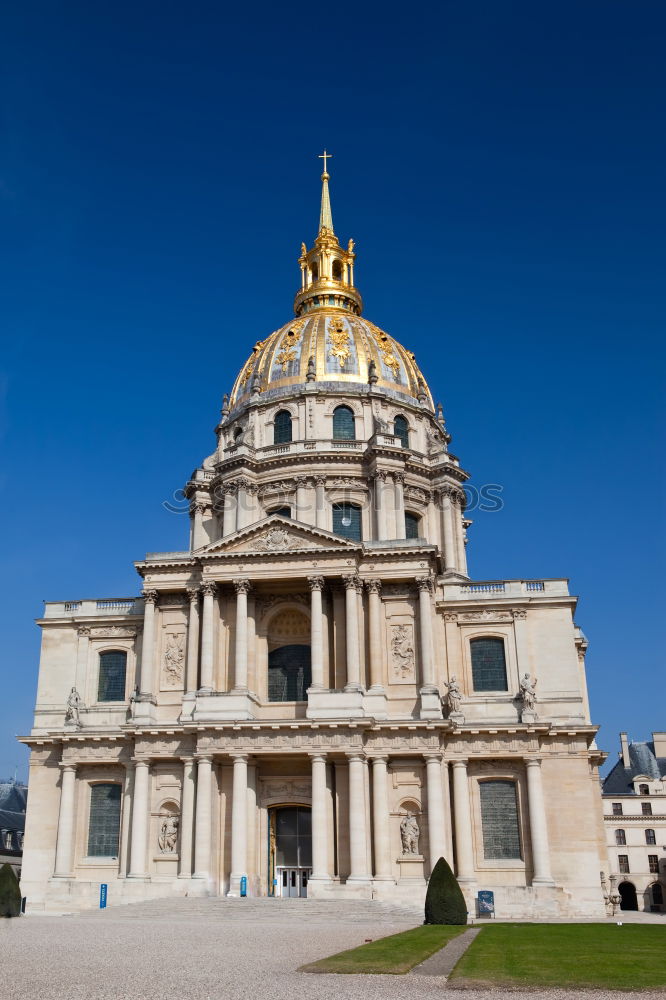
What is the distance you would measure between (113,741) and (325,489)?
66.4 feet

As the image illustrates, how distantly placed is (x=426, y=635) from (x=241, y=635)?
872 cm

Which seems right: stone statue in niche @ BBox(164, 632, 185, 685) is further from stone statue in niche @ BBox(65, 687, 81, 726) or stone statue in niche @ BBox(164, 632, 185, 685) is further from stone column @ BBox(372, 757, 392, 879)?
stone column @ BBox(372, 757, 392, 879)

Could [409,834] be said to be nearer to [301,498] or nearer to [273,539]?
[273,539]

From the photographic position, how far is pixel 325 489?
2391 inches

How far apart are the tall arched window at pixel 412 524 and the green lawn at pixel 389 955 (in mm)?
36154

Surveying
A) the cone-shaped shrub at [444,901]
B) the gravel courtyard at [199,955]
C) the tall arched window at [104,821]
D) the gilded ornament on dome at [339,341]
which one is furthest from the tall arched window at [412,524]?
the cone-shaped shrub at [444,901]

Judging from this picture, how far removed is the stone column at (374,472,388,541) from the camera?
2306 inches

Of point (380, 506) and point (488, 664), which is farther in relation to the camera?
point (380, 506)

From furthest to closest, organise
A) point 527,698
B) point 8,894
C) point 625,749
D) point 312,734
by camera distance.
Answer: point 625,749, point 527,698, point 312,734, point 8,894

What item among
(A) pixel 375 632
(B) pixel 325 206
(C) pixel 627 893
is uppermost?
(B) pixel 325 206

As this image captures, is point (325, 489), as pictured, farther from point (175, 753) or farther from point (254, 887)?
point (254, 887)

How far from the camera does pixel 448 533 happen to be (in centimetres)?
6238

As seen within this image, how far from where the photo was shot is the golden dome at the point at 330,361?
216 ft

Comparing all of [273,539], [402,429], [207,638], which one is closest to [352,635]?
[273,539]
